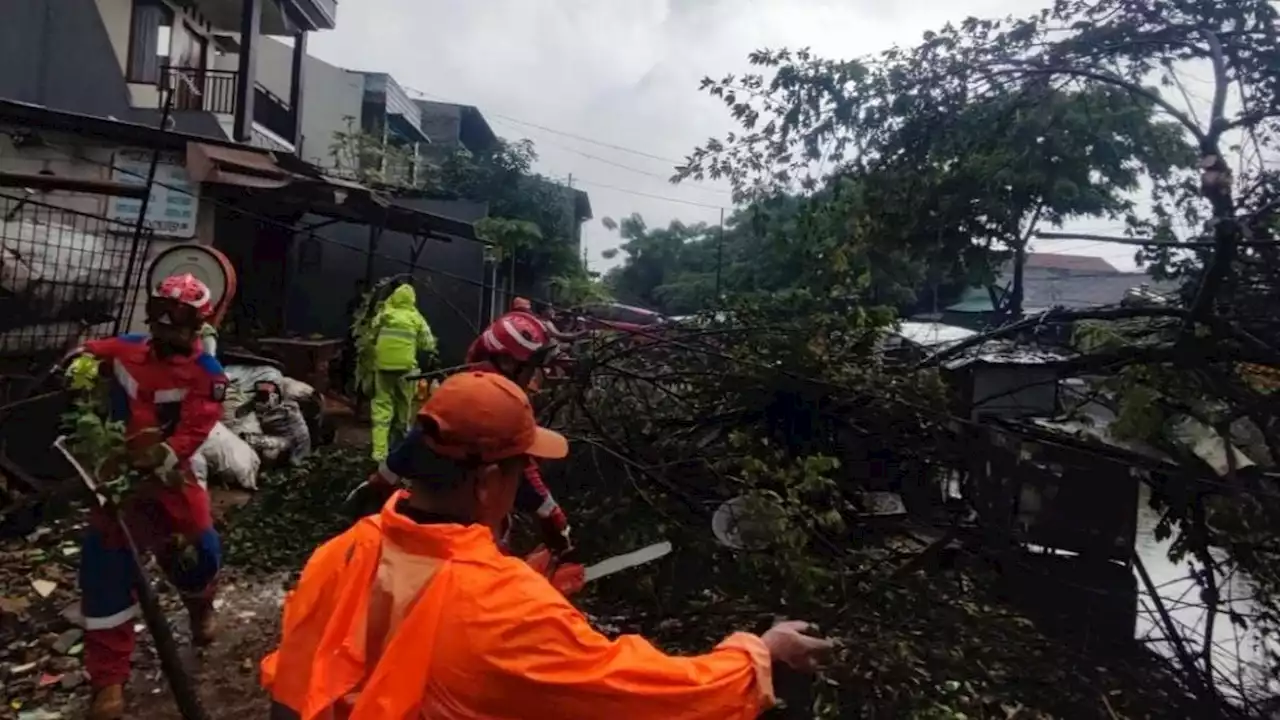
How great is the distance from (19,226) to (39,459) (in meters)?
1.35

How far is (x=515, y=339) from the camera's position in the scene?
433cm

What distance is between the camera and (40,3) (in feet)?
40.8

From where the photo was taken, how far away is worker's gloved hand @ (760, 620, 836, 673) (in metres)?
1.86

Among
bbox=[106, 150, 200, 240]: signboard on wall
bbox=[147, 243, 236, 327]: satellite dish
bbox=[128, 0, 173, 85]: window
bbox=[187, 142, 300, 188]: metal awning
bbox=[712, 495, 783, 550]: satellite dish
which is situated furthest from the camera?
bbox=[128, 0, 173, 85]: window

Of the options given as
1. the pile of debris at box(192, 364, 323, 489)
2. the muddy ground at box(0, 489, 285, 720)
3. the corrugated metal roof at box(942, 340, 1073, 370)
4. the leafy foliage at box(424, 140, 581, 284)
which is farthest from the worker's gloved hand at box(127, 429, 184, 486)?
the leafy foliage at box(424, 140, 581, 284)

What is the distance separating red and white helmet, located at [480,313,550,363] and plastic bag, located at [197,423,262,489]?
11.0 ft

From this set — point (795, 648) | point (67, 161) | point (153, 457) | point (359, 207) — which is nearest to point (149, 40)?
point (67, 161)

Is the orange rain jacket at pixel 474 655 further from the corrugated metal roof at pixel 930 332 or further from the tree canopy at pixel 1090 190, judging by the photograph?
the corrugated metal roof at pixel 930 332

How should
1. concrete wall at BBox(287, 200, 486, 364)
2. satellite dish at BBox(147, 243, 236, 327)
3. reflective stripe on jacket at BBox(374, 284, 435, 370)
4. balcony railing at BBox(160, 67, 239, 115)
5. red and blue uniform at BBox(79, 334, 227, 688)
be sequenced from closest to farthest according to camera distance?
red and blue uniform at BBox(79, 334, 227, 688) < satellite dish at BBox(147, 243, 236, 327) < reflective stripe on jacket at BBox(374, 284, 435, 370) < balcony railing at BBox(160, 67, 239, 115) < concrete wall at BBox(287, 200, 486, 364)

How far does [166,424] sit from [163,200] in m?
6.97

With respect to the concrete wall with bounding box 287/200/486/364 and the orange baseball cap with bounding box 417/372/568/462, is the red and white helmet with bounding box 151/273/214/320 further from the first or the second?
the concrete wall with bounding box 287/200/486/364

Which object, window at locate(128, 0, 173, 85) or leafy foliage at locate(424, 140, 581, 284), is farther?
leafy foliage at locate(424, 140, 581, 284)

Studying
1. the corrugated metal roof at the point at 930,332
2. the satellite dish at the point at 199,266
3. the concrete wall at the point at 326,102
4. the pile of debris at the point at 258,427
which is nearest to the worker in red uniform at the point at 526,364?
the corrugated metal roof at the point at 930,332

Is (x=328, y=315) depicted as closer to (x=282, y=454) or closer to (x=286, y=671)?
(x=282, y=454)
